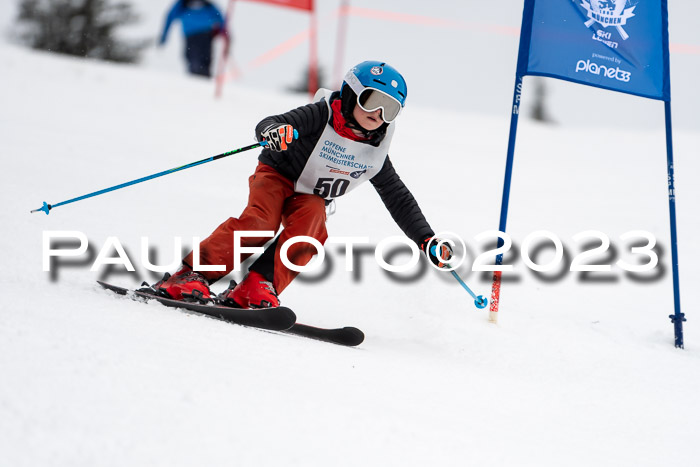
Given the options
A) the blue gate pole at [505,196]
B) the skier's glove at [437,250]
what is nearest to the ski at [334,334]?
the skier's glove at [437,250]

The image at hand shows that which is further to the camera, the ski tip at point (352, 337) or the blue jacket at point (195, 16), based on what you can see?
the blue jacket at point (195, 16)

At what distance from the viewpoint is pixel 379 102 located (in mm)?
3119

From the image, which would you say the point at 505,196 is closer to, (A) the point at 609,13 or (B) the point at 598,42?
(B) the point at 598,42

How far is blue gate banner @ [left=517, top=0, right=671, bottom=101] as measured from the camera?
12.0 ft

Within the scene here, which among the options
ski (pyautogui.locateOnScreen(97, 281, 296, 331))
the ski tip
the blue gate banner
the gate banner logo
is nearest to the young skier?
ski (pyautogui.locateOnScreen(97, 281, 296, 331))

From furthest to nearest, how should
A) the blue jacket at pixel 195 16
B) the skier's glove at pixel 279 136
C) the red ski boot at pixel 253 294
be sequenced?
the blue jacket at pixel 195 16 < the red ski boot at pixel 253 294 < the skier's glove at pixel 279 136

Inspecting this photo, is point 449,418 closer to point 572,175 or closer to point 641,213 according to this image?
point 641,213

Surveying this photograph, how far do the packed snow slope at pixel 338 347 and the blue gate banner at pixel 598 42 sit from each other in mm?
1374

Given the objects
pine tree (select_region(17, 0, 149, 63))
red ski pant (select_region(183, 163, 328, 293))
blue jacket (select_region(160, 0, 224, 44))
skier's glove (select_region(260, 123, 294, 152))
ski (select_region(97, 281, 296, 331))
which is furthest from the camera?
pine tree (select_region(17, 0, 149, 63))

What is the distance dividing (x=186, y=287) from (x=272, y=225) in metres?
0.50

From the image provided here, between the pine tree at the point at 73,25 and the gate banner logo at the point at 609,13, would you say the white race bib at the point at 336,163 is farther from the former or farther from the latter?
the pine tree at the point at 73,25

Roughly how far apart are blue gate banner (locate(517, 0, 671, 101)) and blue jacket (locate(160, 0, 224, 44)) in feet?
29.1

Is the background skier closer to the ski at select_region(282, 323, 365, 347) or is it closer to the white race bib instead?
the white race bib

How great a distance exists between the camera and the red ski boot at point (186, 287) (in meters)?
3.06
